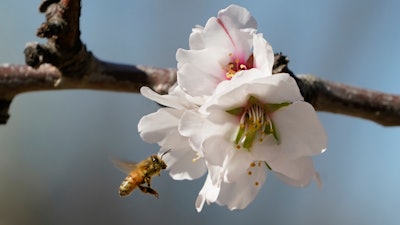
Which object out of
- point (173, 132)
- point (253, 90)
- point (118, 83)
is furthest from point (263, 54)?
point (118, 83)

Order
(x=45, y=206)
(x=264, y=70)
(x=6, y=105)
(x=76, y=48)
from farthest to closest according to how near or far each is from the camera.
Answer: (x=45, y=206)
(x=6, y=105)
(x=76, y=48)
(x=264, y=70)

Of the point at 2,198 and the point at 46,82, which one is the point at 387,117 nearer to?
the point at 46,82

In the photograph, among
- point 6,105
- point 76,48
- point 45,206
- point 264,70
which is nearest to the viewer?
point 264,70

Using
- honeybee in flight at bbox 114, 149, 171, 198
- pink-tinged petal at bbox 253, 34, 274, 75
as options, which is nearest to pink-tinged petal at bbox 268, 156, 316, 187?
pink-tinged petal at bbox 253, 34, 274, 75

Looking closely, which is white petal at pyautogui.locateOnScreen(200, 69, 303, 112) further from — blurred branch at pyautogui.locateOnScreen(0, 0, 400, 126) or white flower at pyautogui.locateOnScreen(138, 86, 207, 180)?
blurred branch at pyautogui.locateOnScreen(0, 0, 400, 126)

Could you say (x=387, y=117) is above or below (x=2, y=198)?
above

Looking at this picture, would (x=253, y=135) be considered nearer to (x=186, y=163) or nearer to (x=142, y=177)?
(x=186, y=163)

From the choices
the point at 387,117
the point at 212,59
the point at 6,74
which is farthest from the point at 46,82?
the point at 387,117
